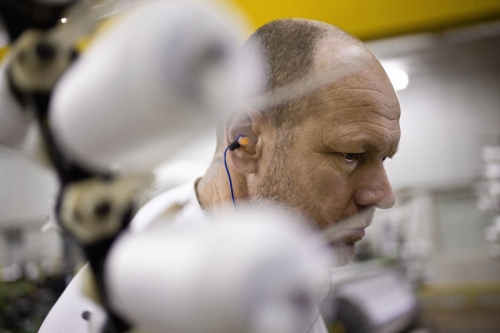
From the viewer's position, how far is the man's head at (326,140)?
42cm

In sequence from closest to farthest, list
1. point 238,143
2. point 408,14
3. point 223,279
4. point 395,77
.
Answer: point 223,279 → point 238,143 → point 395,77 → point 408,14

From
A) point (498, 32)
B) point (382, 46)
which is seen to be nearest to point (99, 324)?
point (382, 46)

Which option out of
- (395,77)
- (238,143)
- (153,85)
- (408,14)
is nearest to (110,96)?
(153,85)

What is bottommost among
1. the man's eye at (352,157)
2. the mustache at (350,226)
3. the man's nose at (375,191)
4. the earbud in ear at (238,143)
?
the mustache at (350,226)

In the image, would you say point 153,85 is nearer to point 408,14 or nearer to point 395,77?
point 395,77

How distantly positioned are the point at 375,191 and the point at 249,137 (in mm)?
123

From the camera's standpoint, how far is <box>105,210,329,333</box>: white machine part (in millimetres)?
139

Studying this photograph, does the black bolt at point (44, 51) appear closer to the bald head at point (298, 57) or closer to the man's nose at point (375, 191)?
the bald head at point (298, 57)

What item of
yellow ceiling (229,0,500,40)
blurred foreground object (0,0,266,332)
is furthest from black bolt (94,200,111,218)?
yellow ceiling (229,0,500,40)

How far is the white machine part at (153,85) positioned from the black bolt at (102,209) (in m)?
0.02

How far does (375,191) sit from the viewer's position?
1.42 feet

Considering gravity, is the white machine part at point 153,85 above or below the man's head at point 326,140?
above

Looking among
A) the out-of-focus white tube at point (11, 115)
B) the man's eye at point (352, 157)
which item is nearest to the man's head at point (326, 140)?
the man's eye at point (352, 157)

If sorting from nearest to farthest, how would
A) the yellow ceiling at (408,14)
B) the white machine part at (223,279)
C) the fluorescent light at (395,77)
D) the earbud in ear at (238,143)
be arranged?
the white machine part at (223,279)
the earbud in ear at (238,143)
the fluorescent light at (395,77)
the yellow ceiling at (408,14)
